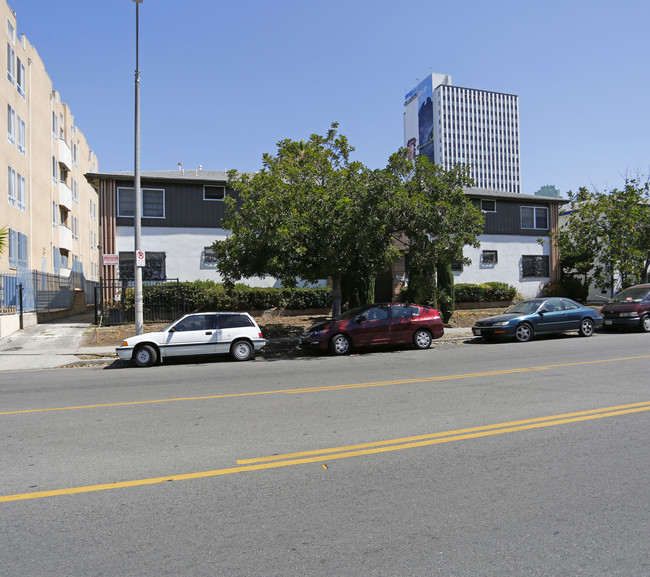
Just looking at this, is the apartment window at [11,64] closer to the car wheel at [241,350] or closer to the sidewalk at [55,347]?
the sidewalk at [55,347]

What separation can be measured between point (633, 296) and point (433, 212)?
9.62 m

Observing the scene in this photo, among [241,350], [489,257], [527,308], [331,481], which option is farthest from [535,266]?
[331,481]

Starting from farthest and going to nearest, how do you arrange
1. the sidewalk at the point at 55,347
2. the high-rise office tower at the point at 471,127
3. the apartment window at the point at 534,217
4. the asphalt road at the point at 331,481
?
the high-rise office tower at the point at 471,127 → the apartment window at the point at 534,217 → the sidewalk at the point at 55,347 → the asphalt road at the point at 331,481

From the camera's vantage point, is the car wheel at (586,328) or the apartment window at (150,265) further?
the apartment window at (150,265)

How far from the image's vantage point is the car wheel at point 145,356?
13.0 meters

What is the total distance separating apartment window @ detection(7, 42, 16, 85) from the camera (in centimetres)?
2411

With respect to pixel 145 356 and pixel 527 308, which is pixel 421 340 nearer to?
pixel 527 308

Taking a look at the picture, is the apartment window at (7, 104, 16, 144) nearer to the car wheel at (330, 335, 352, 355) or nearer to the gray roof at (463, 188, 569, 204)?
the car wheel at (330, 335, 352, 355)

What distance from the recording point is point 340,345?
47.7 ft

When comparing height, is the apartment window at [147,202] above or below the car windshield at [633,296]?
above

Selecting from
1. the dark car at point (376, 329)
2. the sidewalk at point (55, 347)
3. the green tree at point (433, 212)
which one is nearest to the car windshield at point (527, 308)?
the sidewalk at point (55, 347)

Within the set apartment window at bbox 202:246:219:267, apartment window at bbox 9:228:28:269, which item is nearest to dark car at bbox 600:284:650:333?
apartment window at bbox 202:246:219:267

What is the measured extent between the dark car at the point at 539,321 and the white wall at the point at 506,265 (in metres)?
11.1

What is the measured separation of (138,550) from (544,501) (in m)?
2.97
